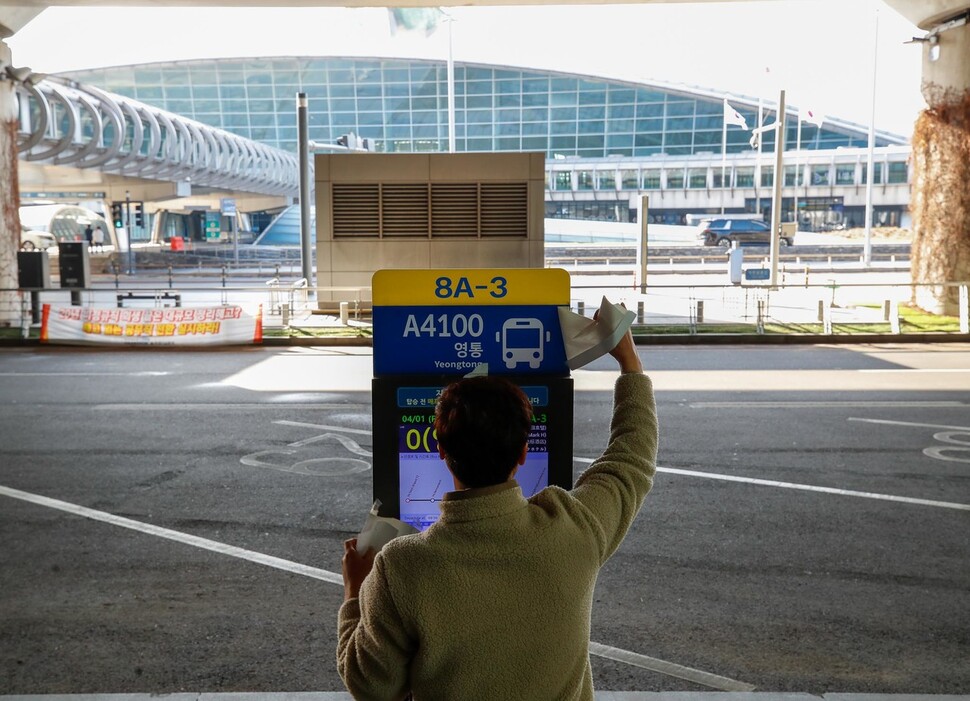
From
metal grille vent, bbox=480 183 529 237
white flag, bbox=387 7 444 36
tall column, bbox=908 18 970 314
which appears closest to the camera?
tall column, bbox=908 18 970 314

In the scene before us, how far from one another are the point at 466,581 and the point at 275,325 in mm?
20945

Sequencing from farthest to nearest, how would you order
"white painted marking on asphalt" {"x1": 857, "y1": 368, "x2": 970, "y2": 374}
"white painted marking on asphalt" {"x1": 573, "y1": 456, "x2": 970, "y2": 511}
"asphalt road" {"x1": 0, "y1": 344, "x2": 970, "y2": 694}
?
"white painted marking on asphalt" {"x1": 857, "y1": 368, "x2": 970, "y2": 374} < "white painted marking on asphalt" {"x1": 573, "y1": 456, "x2": 970, "y2": 511} < "asphalt road" {"x1": 0, "y1": 344, "x2": 970, "y2": 694}

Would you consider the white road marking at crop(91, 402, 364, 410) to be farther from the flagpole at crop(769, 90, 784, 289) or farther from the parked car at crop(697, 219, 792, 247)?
the parked car at crop(697, 219, 792, 247)

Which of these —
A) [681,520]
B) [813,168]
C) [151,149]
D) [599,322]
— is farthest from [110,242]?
[599,322]

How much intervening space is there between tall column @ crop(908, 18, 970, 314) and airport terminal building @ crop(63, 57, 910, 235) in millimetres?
58644

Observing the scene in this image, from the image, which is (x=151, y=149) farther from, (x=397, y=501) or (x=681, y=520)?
(x=397, y=501)

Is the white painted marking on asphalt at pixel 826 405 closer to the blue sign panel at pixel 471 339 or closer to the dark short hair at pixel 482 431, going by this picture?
the blue sign panel at pixel 471 339

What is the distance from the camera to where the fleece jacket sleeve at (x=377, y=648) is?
2.15 m

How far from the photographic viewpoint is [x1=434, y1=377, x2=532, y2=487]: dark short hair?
218 centimetres

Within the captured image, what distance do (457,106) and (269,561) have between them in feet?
267

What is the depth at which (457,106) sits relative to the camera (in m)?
84.9

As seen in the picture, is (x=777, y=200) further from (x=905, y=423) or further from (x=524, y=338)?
(x=524, y=338)

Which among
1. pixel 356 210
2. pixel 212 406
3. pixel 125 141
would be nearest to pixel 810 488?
pixel 212 406

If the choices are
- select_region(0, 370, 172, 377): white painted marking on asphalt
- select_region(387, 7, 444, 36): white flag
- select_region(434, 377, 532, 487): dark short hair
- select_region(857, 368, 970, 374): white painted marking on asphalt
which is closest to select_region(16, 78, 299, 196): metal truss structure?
select_region(0, 370, 172, 377): white painted marking on asphalt
